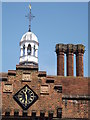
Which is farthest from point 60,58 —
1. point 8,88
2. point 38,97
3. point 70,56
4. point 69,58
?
point 8,88

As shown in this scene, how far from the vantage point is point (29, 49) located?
30.6 m

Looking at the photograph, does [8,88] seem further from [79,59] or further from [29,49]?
[79,59]


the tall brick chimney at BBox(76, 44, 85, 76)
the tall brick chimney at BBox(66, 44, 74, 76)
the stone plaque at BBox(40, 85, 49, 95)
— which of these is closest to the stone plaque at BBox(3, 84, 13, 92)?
the stone plaque at BBox(40, 85, 49, 95)

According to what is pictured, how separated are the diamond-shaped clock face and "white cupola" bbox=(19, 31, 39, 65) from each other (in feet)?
18.7

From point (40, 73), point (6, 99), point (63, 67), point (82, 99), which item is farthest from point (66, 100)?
point (63, 67)

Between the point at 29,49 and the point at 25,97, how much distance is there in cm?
758

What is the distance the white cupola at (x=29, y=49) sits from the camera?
29.7 meters

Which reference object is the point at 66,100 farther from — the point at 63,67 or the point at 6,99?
the point at 63,67

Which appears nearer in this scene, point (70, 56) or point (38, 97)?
point (38, 97)

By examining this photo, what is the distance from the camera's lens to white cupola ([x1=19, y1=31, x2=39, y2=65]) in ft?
97.3

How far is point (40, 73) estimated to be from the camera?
24531mm

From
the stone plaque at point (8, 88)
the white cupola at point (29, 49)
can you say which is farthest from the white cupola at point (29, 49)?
the stone plaque at point (8, 88)

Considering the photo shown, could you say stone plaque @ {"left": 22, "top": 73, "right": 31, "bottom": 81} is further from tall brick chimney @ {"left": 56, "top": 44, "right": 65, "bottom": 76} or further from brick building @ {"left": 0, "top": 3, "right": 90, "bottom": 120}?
tall brick chimney @ {"left": 56, "top": 44, "right": 65, "bottom": 76}

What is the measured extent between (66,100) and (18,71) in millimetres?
Answer: 3918
